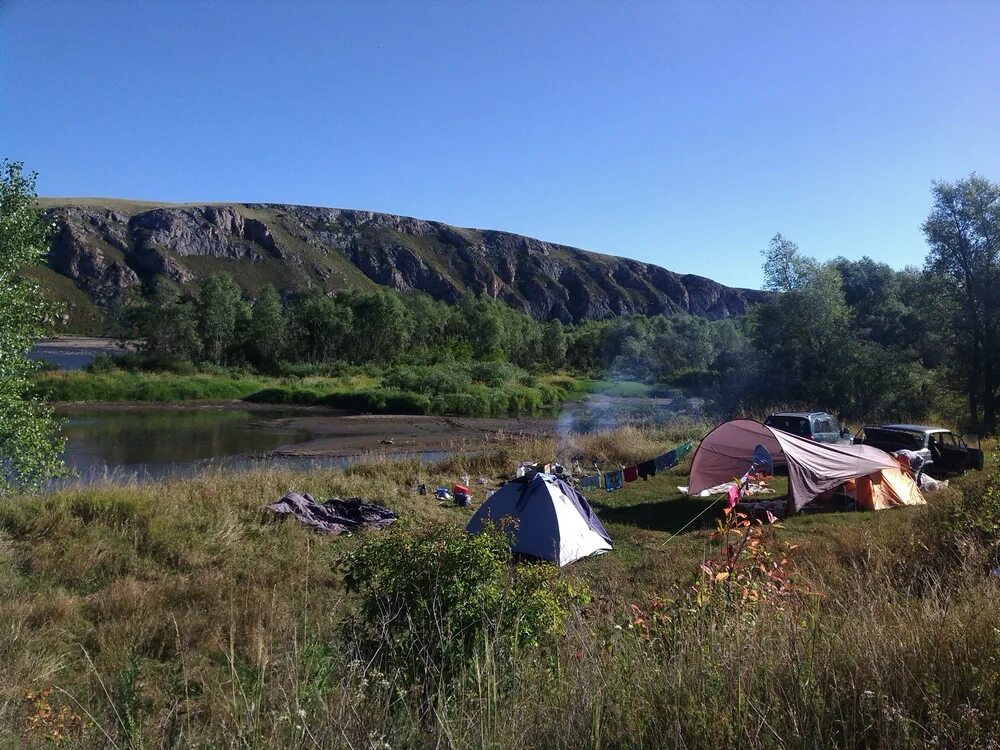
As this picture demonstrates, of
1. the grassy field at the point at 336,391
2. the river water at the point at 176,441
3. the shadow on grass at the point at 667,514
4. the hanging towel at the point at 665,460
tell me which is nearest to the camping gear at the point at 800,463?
the shadow on grass at the point at 667,514

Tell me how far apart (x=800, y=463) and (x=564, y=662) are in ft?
33.0

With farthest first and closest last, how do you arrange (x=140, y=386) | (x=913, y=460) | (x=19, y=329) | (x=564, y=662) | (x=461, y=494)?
(x=140, y=386), (x=461, y=494), (x=913, y=460), (x=19, y=329), (x=564, y=662)

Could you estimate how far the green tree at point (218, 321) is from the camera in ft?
203

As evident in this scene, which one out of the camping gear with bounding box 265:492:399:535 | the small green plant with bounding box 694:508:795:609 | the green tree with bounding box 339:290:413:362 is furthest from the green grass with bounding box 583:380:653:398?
the small green plant with bounding box 694:508:795:609

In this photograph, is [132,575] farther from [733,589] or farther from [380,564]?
[733,589]

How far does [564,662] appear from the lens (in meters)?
3.59

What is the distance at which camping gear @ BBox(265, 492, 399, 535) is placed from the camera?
12.0 metres

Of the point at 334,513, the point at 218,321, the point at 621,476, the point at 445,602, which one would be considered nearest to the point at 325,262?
the point at 218,321

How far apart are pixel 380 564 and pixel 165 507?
27.9 ft

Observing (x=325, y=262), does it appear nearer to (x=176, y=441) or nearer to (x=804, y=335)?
(x=176, y=441)

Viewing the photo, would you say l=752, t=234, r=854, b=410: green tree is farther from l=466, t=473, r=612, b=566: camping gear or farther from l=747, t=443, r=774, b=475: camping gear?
l=466, t=473, r=612, b=566: camping gear

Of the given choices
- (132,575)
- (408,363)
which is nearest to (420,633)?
(132,575)

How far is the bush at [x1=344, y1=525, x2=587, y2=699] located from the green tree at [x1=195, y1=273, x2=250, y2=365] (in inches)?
2466

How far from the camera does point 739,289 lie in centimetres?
19350
